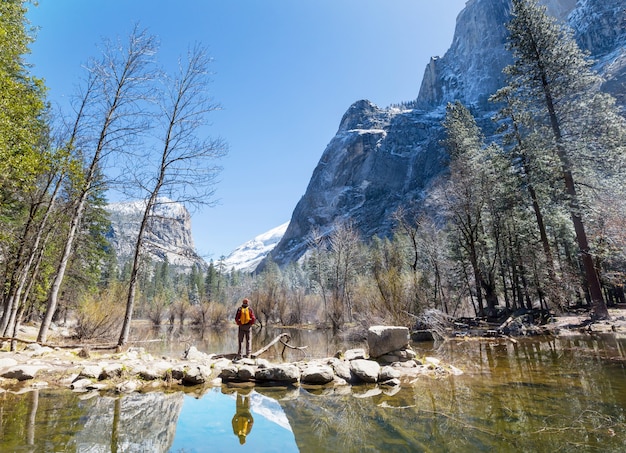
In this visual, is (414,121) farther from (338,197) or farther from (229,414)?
(229,414)

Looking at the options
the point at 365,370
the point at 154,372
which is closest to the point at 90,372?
the point at 154,372

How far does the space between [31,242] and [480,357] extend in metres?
18.3

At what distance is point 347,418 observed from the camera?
5195 mm

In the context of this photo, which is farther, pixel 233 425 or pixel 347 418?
pixel 347 418

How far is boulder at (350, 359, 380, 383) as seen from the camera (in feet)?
25.7

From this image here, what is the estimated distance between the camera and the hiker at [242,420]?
15.2ft

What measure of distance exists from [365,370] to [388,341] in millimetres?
2255

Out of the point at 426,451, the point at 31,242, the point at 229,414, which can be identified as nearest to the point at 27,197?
the point at 31,242

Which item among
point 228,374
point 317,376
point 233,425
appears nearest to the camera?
point 233,425

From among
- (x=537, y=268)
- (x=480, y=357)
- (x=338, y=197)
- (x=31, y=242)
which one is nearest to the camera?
(x=480, y=357)

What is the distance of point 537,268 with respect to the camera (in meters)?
21.1

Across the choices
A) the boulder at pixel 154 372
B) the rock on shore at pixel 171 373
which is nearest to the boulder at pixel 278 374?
the rock on shore at pixel 171 373

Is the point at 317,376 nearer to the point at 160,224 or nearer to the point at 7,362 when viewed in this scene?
the point at 7,362

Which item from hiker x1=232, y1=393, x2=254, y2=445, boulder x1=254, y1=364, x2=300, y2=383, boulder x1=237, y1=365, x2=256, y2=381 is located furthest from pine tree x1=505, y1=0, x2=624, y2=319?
hiker x1=232, y1=393, x2=254, y2=445
